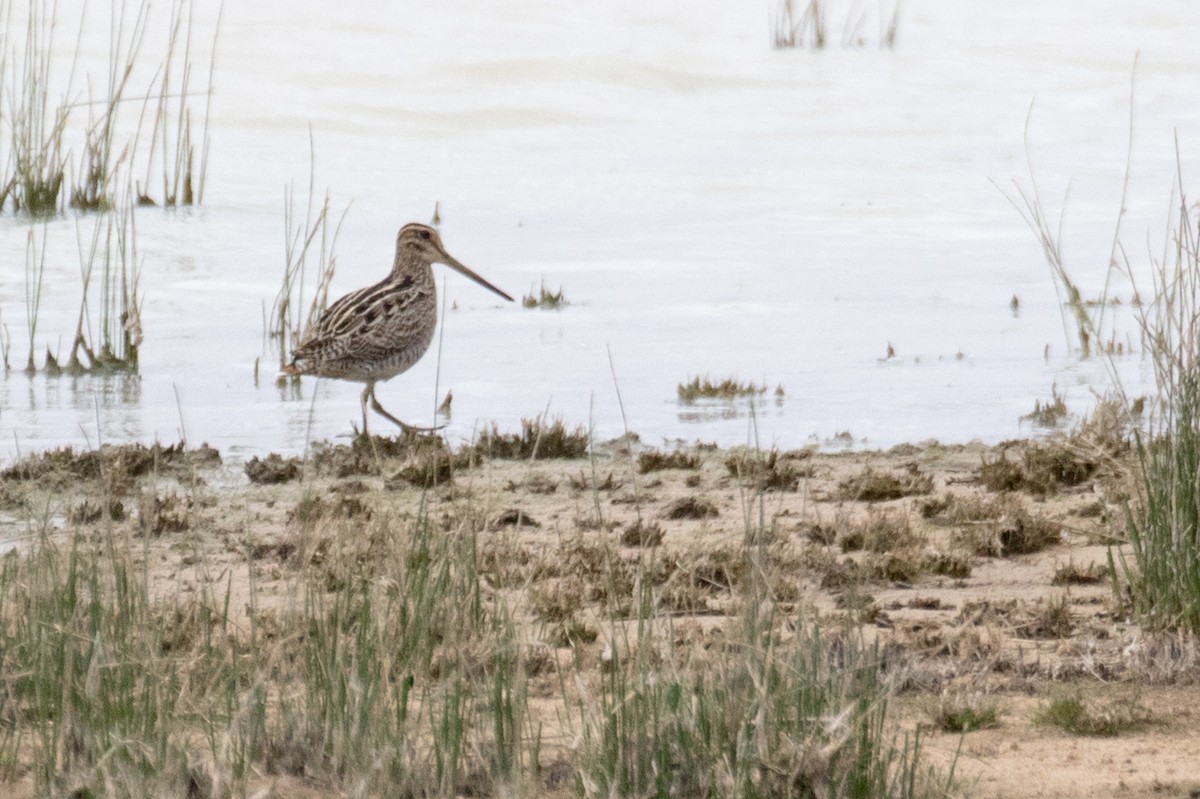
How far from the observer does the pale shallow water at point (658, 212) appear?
12.1m

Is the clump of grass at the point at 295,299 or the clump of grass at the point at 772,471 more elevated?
the clump of grass at the point at 295,299

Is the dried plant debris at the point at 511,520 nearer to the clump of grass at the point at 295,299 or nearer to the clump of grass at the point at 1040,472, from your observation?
the clump of grass at the point at 1040,472

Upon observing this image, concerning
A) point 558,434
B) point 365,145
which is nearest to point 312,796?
point 558,434

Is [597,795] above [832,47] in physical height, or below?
below

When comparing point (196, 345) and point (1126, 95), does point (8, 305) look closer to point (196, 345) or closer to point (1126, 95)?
point (196, 345)

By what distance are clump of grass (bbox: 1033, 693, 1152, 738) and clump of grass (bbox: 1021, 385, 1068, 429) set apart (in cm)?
559

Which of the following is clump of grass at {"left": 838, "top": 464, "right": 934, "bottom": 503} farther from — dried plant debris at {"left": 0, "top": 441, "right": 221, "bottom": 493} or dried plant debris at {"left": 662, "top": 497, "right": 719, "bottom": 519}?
dried plant debris at {"left": 0, "top": 441, "right": 221, "bottom": 493}

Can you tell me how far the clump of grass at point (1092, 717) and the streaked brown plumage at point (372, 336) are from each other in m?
5.56

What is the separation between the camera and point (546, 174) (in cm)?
2167

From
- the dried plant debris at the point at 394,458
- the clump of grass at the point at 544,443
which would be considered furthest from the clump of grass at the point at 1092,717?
the clump of grass at the point at 544,443

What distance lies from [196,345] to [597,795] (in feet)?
33.1

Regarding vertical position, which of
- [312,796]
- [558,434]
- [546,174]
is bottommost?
[312,796]

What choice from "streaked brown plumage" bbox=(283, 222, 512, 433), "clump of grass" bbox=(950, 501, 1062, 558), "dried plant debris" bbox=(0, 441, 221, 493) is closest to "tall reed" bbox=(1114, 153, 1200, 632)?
"clump of grass" bbox=(950, 501, 1062, 558)

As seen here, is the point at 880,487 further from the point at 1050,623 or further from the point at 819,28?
the point at 819,28
